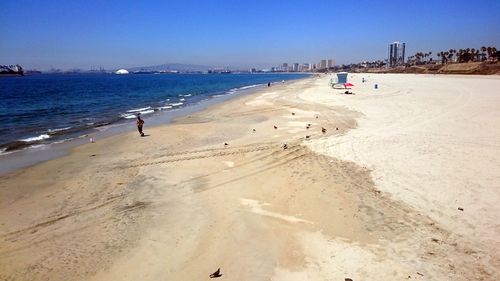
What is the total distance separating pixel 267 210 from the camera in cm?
852

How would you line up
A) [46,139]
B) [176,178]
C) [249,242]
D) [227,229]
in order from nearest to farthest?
1. [249,242]
2. [227,229]
3. [176,178]
4. [46,139]

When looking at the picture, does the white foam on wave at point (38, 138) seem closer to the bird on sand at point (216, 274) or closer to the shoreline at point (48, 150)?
the shoreline at point (48, 150)

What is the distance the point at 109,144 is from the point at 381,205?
554 inches

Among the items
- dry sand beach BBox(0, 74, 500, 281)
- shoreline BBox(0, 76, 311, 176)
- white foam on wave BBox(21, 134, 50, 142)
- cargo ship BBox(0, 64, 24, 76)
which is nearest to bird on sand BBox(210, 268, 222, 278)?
dry sand beach BBox(0, 74, 500, 281)

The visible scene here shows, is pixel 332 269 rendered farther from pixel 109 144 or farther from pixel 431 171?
pixel 109 144

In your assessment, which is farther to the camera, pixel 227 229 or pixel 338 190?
pixel 338 190

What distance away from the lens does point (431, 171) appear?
408 inches

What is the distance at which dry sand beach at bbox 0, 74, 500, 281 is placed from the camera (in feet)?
20.3

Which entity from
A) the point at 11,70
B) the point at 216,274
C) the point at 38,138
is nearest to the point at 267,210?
the point at 216,274

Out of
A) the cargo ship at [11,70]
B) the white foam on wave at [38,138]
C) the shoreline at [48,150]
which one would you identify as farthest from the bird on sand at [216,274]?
the cargo ship at [11,70]

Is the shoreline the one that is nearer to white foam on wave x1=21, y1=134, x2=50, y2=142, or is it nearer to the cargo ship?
white foam on wave x1=21, y1=134, x2=50, y2=142

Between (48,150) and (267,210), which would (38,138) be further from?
(267,210)

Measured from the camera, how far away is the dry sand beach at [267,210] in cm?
618

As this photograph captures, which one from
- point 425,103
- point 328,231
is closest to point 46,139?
point 328,231
